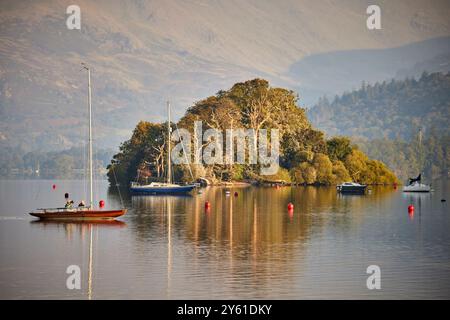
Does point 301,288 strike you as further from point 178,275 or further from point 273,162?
point 273,162

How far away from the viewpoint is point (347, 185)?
408 ft

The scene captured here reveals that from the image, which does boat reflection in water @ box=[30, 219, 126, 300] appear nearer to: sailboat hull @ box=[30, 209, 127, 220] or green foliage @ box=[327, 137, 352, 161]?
sailboat hull @ box=[30, 209, 127, 220]

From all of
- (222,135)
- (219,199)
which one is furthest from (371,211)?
(222,135)

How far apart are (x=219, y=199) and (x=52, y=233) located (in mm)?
42072

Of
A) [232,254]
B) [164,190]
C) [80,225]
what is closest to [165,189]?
[164,190]

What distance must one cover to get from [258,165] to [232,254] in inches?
3953

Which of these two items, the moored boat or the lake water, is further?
the moored boat

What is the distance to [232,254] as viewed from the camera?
51.5 meters

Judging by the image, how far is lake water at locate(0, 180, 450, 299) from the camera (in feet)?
132

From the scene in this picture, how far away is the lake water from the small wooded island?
186ft

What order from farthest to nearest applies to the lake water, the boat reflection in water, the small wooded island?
1. the small wooded island
2. the boat reflection in water
3. the lake water

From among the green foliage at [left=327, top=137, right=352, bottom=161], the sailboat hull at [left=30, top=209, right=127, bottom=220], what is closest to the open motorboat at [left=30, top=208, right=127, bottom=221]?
the sailboat hull at [left=30, top=209, right=127, bottom=220]

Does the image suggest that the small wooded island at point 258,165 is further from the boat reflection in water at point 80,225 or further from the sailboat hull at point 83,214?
the sailboat hull at point 83,214

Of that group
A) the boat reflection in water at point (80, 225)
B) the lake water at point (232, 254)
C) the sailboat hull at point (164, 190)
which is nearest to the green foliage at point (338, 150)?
the sailboat hull at point (164, 190)
